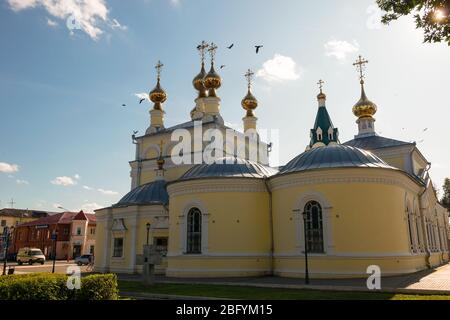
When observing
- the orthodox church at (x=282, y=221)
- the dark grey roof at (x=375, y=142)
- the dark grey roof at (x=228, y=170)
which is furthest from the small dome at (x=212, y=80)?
the dark grey roof at (x=375, y=142)

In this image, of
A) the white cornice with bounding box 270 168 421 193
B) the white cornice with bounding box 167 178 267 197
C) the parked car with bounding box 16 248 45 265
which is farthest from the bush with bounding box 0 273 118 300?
the parked car with bounding box 16 248 45 265

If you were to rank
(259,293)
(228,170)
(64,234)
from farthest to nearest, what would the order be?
(64,234) → (228,170) → (259,293)

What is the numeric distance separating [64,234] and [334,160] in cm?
4227

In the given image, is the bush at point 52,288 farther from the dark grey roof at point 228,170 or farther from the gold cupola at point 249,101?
the gold cupola at point 249,101

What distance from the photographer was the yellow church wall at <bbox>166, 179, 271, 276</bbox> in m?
18.4

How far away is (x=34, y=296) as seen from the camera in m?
8.43

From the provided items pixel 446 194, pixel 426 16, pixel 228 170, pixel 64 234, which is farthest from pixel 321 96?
pixel 64 234

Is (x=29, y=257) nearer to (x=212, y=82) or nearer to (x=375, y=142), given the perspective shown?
(x=212, y=82)

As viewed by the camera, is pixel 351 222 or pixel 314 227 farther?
pixel 314 227

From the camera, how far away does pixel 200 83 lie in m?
30.1

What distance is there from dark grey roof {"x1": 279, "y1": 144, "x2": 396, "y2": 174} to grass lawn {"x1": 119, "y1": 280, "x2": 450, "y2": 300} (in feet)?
21.1

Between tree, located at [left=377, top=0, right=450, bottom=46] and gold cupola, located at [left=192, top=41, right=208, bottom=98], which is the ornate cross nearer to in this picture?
gold cupola, located at [left=192, top=41, right=208, bottom=98]
